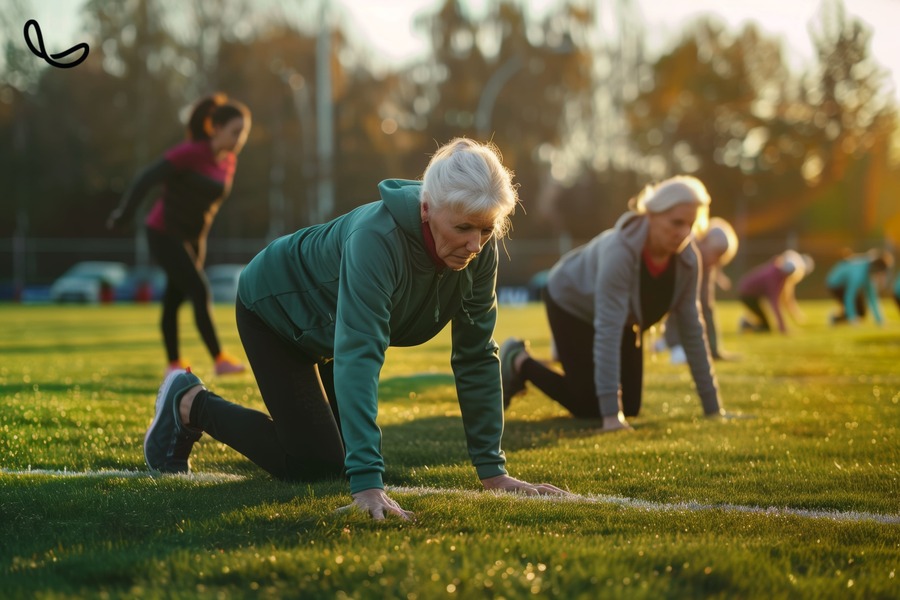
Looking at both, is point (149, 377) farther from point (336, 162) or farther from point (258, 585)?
point (336, 162)

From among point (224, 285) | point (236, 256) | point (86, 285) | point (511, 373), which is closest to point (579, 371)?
point (511, 373)

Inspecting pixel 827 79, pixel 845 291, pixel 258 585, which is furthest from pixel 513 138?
pixel 258 585

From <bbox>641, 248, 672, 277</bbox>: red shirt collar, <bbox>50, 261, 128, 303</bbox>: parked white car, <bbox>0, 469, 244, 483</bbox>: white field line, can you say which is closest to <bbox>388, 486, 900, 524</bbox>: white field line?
<bbox>0, 469, 244, 483</bbox>: white field line

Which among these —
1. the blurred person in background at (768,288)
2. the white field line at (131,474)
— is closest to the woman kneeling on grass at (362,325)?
the white field line at (131,474)

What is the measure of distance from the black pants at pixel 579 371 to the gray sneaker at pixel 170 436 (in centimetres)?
305

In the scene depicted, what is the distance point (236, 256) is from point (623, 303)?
38.4 meters

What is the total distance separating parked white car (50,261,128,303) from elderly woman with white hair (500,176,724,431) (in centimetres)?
3110

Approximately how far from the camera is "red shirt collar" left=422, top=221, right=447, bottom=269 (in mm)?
3971

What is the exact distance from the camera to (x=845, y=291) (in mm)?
22422

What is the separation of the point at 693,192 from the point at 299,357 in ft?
9.84

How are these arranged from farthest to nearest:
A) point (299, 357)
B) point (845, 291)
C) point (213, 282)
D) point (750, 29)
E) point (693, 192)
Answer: point (750, 29) → point (213, 282) → point (845, 291) → point (693, 192) → point (299, 357)

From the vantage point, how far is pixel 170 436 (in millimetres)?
5082

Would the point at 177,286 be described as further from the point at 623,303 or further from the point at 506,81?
the point at 506,81

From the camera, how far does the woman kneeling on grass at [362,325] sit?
12.6 feet
